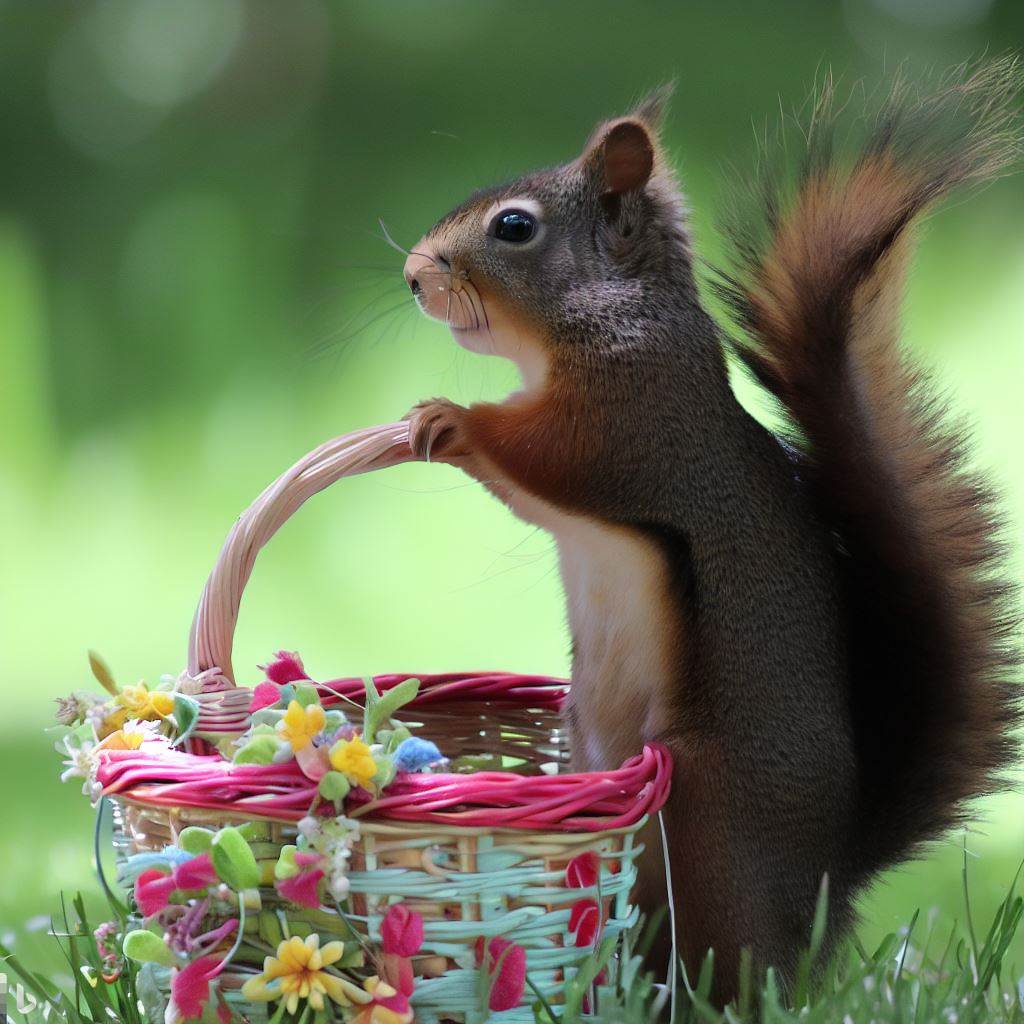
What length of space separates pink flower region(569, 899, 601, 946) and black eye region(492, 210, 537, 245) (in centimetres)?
62

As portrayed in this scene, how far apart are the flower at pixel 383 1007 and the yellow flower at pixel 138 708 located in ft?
1.19

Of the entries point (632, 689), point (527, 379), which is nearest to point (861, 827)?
point (632, 689)

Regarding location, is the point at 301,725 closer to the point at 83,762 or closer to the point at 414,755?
the point at 414,755

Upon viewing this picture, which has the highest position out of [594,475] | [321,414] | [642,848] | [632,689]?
[321,414]

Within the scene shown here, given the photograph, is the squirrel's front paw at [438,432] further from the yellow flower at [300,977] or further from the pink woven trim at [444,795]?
the yellow flower at [300,977]

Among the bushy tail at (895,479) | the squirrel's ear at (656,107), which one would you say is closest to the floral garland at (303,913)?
the bushy tail at (895,479)

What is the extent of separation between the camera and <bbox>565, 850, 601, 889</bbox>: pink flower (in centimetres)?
104

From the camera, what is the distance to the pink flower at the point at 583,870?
3.43ft

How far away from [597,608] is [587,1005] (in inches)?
14.0

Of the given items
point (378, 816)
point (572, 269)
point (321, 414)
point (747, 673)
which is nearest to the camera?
point (378, 816)

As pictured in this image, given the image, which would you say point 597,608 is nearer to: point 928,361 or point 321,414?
point 928,361

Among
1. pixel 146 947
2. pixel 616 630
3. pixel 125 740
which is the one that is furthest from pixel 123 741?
pixel 616 630

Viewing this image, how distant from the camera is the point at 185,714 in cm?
122

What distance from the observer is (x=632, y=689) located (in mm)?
1251
